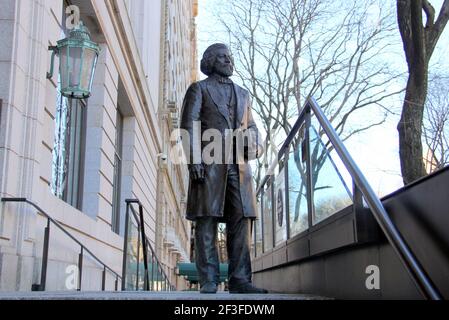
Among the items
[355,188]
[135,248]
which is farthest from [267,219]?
[355,188]

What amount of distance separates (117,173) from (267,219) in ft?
23.5

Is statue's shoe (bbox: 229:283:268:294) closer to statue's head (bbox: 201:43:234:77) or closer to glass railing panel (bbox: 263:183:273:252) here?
statue's head (bbox: 201:43:234:77)

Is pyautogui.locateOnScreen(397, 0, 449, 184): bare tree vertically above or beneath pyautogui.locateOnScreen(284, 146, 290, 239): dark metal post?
above

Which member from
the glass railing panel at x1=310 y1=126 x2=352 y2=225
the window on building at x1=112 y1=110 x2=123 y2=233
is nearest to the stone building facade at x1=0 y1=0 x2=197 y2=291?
the window on building at x1=112 y1=110 x2=123 y2=233

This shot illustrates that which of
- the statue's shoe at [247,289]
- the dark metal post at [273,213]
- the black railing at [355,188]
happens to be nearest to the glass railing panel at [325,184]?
the black railing at [355,188]

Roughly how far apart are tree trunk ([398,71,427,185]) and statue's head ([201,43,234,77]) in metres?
4.88

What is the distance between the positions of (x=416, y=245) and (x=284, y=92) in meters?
20.1

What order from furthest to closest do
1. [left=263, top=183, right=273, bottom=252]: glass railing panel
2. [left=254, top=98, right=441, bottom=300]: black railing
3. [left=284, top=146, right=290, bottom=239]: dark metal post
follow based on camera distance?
[left=263, top=183, right=273, bottom=252]: glass railing panel
[left=284, top=146, right=290, bottom=239]: dark metal post
[left=254, top=98, right=441, bottom=300]: black railing

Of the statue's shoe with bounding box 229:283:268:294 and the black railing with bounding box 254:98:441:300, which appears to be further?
the statue's shoe with bounding box 229:283:268:294

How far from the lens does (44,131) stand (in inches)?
311

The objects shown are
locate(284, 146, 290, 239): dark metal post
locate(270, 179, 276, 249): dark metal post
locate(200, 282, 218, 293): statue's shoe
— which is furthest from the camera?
locate(270, 179, 276, 249): dark metal post

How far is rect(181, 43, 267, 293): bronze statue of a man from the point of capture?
5402 mm
